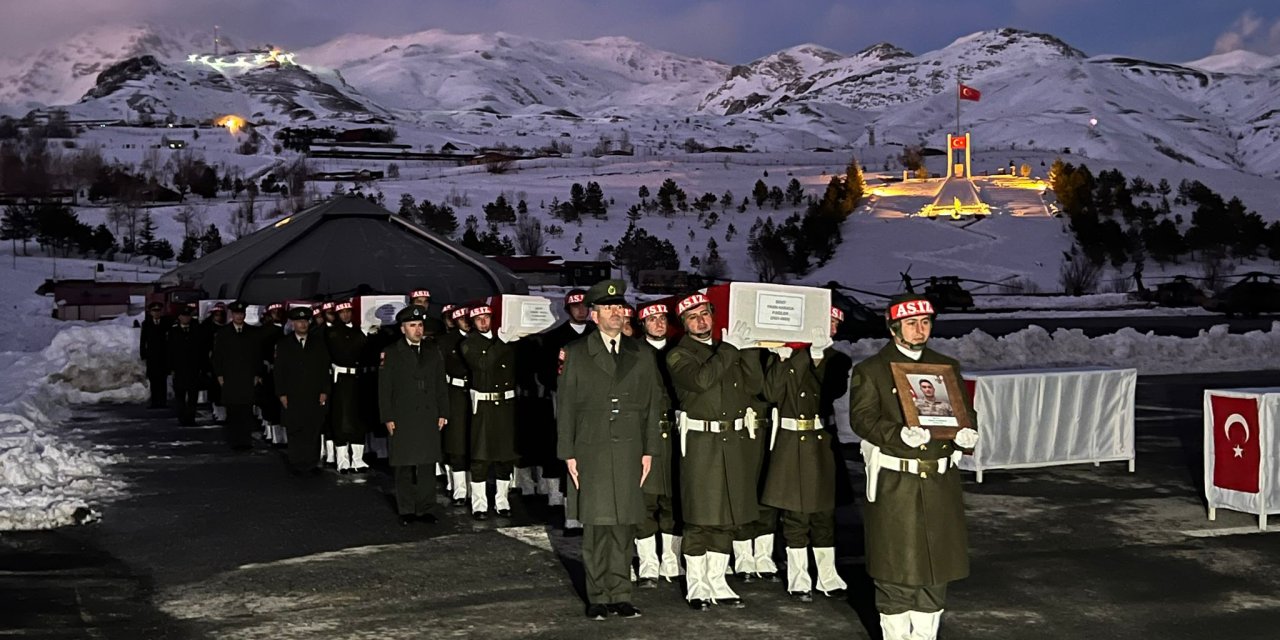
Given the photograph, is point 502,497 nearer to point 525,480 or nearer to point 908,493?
point 525,480

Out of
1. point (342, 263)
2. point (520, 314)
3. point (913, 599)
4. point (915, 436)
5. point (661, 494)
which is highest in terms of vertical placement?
point (342, 263)

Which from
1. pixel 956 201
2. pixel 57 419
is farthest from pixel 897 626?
pixel 956 201

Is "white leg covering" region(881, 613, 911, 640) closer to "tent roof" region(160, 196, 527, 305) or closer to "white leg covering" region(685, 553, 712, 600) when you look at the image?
"white leg covering" region(685, 553, 712, 600)

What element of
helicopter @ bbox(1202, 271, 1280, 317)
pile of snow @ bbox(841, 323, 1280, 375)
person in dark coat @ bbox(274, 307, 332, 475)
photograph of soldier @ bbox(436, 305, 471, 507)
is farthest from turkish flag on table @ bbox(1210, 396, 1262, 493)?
helicopter @ bbox(1202, 271, 1280, 317)

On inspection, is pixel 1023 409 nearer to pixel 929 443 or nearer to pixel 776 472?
pixel 776 472

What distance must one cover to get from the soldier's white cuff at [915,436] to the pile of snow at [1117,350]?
1861 cm

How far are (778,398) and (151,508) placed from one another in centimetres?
703

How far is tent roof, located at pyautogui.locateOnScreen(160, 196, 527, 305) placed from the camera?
29.5 meters

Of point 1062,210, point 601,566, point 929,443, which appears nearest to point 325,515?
point 601,566

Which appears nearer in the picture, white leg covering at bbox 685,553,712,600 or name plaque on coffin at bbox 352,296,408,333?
white leg covering at bbox 685,553,712,600

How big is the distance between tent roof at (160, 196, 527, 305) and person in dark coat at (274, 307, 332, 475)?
1480 centimetres

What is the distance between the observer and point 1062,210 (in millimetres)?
88188

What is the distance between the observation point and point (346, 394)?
14.1 m

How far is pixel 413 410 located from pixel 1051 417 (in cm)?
685
